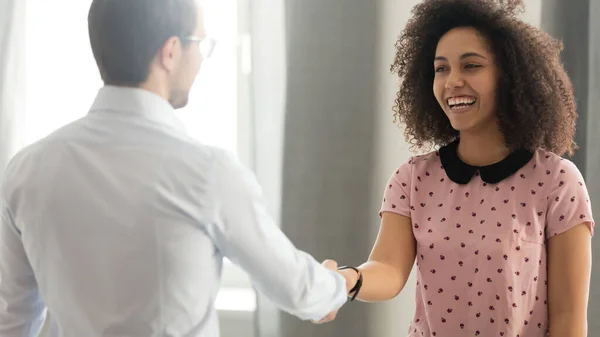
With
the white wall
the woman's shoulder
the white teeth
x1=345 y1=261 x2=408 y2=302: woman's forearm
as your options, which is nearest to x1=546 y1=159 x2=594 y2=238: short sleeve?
the woman's shoulder

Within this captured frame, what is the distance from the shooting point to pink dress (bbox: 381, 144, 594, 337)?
142 cm

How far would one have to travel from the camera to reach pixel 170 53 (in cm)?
106

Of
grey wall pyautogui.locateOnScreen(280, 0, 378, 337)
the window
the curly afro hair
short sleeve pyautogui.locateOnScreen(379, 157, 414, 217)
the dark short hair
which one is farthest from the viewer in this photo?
the window

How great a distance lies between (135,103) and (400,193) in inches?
29.7

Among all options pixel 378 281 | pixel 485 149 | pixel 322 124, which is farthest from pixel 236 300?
pixel 485 149

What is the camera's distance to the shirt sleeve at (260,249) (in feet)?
3.41

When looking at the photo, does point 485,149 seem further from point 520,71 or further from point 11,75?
point 11,75

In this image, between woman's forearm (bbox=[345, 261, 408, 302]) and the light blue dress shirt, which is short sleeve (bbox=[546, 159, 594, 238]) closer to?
woman's forearm (bbox=[345, 261, 408, 302])

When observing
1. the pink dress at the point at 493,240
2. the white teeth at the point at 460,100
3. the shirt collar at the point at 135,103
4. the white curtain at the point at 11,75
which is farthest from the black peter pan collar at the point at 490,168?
the white curtain at the point at 11,75

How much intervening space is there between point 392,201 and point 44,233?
2.69 ft

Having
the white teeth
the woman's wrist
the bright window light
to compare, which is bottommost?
the bright window light

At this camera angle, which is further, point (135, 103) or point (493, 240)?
point (493, 240)

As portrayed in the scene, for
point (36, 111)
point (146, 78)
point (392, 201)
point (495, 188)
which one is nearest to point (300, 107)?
point (392, 201)

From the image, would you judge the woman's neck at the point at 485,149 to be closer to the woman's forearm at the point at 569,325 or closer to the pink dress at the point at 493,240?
the pink dress at the point at 493,240
